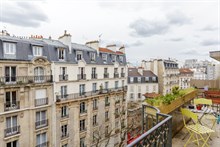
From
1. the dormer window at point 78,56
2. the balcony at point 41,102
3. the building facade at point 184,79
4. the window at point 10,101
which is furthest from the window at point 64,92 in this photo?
the building facade at point 184,79

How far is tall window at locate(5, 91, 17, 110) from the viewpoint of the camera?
993 centimetres

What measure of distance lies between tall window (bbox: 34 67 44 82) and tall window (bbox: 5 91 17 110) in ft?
5.41

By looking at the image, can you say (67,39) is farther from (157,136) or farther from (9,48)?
(157,136)

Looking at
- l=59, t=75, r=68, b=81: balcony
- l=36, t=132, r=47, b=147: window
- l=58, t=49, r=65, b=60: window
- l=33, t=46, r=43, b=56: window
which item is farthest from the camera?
l=58, t=49, r=65, b=60: window

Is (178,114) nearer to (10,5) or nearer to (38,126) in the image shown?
(38,126)

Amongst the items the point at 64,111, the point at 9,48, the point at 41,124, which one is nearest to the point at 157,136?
the point at 9,48

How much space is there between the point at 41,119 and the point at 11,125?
6.29 feet

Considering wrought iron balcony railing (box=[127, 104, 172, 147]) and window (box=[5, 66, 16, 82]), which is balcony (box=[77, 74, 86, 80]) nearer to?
window (box=[5, 66, 16, 82])

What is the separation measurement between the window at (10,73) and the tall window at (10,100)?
0.82 m

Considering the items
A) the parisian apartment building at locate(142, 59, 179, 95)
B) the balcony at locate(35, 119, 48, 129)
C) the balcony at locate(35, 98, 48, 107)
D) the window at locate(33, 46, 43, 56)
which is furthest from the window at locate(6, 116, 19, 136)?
the parisian apartment building at locate(142, 59, 179, 95)

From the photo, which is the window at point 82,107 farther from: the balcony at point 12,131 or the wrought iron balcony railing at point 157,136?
the wrought iron balcony railing at point 157,136

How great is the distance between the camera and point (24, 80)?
1059 cm

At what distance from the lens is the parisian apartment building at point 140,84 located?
90.6 ft

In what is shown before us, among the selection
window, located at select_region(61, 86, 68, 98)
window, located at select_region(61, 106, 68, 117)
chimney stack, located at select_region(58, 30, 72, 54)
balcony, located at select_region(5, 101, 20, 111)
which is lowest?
window, located at select_region(61, 106, 68, 117)
